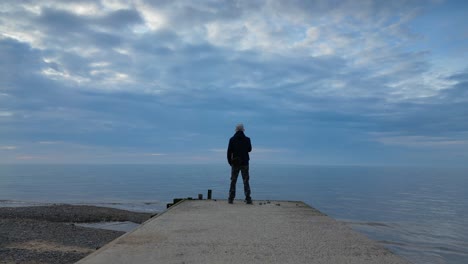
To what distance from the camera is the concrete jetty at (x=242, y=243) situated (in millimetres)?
5848

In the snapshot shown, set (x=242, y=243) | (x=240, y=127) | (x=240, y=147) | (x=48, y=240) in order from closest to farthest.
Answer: (x=242, y=243)
(x=240, y=127)
(x=240, y=147)
(x=48, y=240)

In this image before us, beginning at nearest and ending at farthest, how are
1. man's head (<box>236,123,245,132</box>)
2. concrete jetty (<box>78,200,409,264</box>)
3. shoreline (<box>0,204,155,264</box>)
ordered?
concrete jetty (<box>78,200,409,264</box>)
man's head (<box>236,123,245,132</box>)
shoreline (<box>0,204,155,264</box>)

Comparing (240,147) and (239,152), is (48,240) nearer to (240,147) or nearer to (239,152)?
(239,152)

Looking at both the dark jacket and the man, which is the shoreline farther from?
the dark jacket

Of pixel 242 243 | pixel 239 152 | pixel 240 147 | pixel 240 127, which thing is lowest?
pixel 242 243

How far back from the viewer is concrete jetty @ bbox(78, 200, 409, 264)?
230 inches

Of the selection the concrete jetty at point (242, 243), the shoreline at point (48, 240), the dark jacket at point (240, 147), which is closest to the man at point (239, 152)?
the dark jacket at point (240, 147)

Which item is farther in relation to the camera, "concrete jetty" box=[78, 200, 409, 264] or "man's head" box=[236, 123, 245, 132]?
"man's head" box=[236, 123, 245, 132]

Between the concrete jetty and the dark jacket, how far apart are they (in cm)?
364

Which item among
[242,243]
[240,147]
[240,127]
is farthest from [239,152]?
[242,243]

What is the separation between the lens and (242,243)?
22.6 feet

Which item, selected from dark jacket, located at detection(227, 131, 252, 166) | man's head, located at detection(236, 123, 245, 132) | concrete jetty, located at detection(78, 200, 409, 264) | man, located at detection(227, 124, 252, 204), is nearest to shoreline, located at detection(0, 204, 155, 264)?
man, located at detection(227, 124, 252, 204)

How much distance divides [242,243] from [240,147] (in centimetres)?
686

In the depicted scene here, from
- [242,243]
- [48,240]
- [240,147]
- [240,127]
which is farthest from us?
[48,240]
